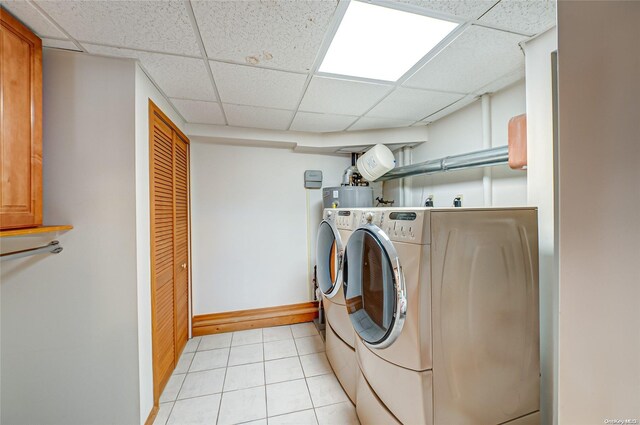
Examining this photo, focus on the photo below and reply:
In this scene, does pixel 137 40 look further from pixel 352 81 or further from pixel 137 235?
pixel 352 81

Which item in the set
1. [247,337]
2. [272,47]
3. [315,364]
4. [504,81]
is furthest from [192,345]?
[504,81]

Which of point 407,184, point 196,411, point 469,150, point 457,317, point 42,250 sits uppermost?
point 469,150

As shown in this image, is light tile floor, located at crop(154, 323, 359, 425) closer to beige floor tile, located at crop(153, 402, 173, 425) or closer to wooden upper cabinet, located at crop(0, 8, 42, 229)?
beige floor tile, located at crop(153, 402, 173, 425)

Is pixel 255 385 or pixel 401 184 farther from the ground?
pixel 401 184

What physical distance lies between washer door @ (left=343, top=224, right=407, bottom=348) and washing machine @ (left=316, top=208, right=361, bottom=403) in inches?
4.3

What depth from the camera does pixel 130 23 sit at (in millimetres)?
1047

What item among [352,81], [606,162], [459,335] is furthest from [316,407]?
[352,81]

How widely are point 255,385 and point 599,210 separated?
219 centimetres

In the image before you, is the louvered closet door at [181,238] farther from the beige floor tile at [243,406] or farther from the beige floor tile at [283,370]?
the beige floor tile at [283,370]

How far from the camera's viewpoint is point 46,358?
121cm

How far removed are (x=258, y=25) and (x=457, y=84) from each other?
139cm

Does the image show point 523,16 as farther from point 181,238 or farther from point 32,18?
point 181,238

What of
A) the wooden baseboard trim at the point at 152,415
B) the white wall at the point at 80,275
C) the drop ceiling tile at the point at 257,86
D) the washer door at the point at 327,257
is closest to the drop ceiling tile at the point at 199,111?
the drop ceiling tile at the point at 257,86

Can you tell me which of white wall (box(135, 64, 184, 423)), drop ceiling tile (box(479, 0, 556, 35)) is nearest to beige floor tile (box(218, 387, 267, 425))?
white wall (box(135, 64, 184, 423))
